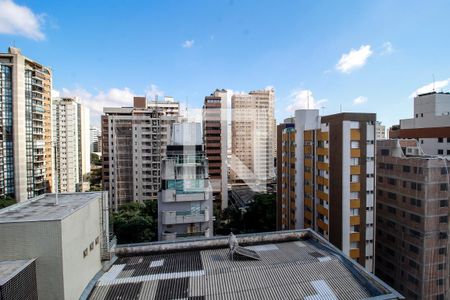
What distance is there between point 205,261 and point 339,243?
5.32 metres

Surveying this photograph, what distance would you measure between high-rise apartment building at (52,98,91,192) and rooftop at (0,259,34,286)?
2489 cm

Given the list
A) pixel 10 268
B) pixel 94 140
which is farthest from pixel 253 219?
pixel 94 140

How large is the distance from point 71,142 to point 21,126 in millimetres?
10649

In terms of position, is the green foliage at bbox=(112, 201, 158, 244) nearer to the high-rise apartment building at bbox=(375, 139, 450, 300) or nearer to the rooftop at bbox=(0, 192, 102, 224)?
the rooftop at bbox=(0, 192, 102, 224)

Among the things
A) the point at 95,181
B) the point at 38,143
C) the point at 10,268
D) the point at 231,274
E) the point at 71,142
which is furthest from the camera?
the point at 71,142

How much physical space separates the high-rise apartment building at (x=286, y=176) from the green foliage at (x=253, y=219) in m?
1.20

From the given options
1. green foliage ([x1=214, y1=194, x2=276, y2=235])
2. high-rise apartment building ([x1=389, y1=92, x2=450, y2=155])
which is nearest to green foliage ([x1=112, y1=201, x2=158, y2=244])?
green foliage ([x1=214, y1=194, x2=276, y2=235])

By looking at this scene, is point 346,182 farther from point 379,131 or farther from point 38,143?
point 38,143

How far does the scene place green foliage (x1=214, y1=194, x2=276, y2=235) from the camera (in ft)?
52.3

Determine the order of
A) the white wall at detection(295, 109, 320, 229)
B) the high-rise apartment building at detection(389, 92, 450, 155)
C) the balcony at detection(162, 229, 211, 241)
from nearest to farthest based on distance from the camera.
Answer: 1. the balcony at detection(162, 229, 211, 241)
2. the white wall at detection(295, 109, 320, 229)
3. the high-rise apartment building at detection(389, 92, 450, 155)

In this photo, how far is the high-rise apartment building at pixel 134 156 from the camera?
20797 mm

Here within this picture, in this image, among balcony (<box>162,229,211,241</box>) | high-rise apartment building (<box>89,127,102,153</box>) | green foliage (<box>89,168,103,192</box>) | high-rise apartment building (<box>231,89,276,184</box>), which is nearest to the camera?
balcony (<box>162,229,211,241</box>)

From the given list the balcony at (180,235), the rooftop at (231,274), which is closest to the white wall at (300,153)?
the balcony at (180,235)

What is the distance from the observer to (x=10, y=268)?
3.71 meters
